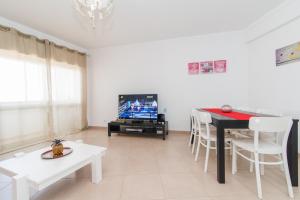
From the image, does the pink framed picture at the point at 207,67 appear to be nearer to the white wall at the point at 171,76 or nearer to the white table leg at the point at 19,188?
the white wall at the point at 171,76

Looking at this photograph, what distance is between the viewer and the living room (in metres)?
1.67

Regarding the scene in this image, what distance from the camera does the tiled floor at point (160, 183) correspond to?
1576 millimetres

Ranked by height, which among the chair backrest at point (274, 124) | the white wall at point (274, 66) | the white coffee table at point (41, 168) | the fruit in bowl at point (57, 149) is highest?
the white wall at point (274, 66)

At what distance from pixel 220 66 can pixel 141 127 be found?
2427mm

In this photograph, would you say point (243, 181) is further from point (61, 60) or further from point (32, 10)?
point (61, 60)

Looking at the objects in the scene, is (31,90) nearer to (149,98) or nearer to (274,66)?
(149,98)

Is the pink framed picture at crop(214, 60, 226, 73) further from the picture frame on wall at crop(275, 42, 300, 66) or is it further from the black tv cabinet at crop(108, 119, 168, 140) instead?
the black tv cabinet at crop(108, 119, 168, 140)

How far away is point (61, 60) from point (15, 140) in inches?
79.3

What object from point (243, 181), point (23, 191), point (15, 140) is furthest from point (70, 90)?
point (243, 181)

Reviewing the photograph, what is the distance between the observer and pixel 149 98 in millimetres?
3836

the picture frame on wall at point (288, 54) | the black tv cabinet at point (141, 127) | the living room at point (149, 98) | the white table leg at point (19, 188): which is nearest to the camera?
the white table leg at point (19, 188)

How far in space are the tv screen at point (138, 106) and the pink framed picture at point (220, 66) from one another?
5.36 ft

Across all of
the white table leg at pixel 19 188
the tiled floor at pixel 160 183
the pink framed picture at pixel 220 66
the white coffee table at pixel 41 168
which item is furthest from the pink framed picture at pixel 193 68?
the white table leg at pixel 19 188

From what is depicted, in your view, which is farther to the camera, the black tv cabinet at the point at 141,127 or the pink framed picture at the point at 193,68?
the pink framed picture at the point at 193,68
